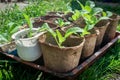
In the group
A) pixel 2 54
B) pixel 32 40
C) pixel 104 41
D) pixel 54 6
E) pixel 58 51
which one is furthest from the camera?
pixel 54 6

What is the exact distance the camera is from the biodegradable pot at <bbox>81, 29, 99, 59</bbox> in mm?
2652

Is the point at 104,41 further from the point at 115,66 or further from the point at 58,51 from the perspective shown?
the point at 58,51

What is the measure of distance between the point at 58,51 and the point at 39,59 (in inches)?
16.4

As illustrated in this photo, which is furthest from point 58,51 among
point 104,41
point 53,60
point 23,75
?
point 104,41

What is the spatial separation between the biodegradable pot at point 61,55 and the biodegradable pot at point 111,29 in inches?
30.9

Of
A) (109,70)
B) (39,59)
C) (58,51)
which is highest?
(58,51)

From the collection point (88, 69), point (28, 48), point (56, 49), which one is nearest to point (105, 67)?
point (88, 69)

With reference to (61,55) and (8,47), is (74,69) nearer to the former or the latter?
(61,55)

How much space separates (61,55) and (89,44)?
1.54 feet

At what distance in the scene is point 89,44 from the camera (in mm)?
2707

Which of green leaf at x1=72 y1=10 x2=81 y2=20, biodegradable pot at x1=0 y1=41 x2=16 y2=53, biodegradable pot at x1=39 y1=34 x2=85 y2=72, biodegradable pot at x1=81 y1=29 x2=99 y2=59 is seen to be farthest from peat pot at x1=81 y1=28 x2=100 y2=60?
biodegradable pot at x1=0 y1=41 x2=16 y2=53

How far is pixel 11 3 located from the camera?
5.15 meters

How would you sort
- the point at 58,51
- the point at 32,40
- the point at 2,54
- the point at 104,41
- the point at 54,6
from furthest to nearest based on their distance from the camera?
the point at 54,6 < the point at 104,41 < the point at 2,54 < the point at 32,40 < the point at 58,51

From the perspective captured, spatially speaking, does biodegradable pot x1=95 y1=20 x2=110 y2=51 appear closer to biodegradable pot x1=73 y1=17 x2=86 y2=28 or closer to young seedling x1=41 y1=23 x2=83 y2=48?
biodegradable pot x1=73 y1=17 x2=86 y2=28
